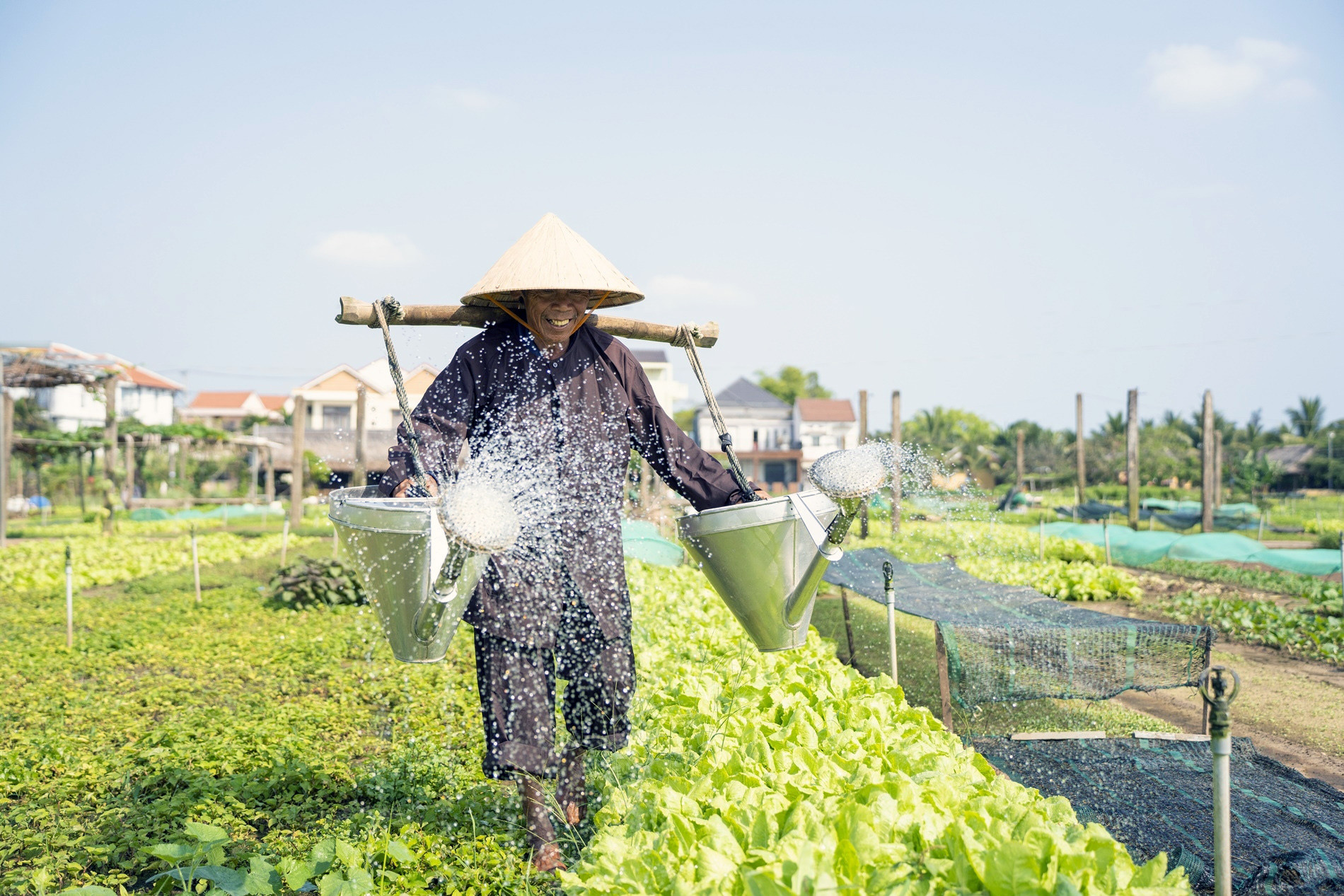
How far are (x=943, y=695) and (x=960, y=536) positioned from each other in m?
10.1

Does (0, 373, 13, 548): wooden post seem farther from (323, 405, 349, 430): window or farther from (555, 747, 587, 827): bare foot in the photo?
(323, 405, 349, 430): window

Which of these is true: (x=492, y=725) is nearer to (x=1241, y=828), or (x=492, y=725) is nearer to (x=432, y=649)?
(x=432, y=649)

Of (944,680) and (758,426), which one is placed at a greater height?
(758,426)

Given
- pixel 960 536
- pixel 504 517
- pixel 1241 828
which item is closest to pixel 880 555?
pixel 1241 828

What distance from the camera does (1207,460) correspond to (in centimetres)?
1462

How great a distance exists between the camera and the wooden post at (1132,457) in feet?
53.8

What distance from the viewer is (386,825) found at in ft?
9.34

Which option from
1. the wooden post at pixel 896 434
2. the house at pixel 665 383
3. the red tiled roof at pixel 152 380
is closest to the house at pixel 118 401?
the red tiled roof at pixel 152 380

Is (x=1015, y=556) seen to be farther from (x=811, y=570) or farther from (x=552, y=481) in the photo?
(x=552, y=481)

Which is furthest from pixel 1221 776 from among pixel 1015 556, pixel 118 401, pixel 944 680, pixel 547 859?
pixel 118 401

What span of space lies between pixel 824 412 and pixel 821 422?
3.29ft

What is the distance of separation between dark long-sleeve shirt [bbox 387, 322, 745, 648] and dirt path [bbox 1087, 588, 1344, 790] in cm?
331

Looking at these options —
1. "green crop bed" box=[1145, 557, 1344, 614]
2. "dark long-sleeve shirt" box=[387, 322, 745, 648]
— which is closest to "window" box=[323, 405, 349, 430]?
"green crop bed" box=[1145, 557, 1344, 614]

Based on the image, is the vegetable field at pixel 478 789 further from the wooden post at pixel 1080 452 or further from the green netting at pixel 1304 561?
the wooden post at pixel 1080 452
